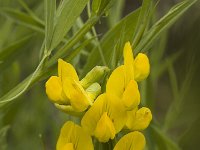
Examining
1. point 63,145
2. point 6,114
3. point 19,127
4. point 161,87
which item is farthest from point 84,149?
point 161,87

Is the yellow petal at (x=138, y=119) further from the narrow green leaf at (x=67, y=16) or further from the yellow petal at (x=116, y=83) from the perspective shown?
the narrow green leaf at (x=67, y=16)

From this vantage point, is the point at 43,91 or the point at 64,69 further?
the point at 43,91

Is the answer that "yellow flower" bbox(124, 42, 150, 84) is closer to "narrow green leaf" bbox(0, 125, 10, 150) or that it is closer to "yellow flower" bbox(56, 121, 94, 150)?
"yellow flower" bbox(56, 121, 94, 150)

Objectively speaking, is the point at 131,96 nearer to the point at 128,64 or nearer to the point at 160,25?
the point at 128,64

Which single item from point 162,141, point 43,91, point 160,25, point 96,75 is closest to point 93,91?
point 96,75

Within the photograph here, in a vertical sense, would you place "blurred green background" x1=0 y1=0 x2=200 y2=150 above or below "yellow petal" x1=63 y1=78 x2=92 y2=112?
below

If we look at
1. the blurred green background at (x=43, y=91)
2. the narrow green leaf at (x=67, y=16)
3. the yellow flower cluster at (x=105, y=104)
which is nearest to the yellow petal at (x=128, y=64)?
the yellow flower cluster at (x=105, y=104)

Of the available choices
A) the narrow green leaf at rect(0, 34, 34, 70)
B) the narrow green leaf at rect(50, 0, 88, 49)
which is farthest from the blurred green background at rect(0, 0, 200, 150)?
the narrow green leaf at rect(50, 0, 88, 49)

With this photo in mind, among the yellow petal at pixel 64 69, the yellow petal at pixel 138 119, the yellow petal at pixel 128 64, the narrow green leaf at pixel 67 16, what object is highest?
the narrow green leaf at pixel 67 16
